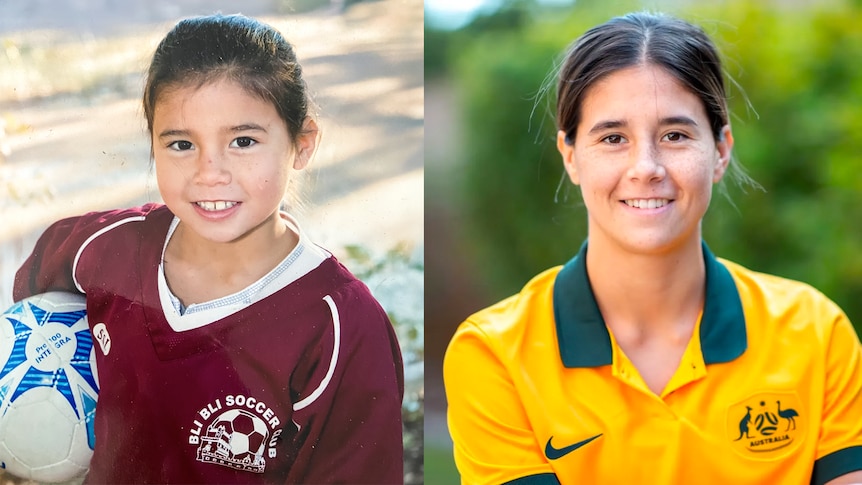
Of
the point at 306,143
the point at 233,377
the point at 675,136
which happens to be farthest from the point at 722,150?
the point at 233,377

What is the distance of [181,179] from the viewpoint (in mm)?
1835

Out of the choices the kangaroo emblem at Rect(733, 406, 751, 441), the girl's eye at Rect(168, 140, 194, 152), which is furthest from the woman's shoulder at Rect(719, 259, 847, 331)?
the girl's eye at Rect(168, 140, 194, 152)

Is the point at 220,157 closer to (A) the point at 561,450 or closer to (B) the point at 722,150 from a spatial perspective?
(A) the point at 561,450

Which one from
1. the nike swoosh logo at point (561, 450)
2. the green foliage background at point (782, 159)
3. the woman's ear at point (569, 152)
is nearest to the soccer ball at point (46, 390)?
the nike swoosh logo at point (561, 450)

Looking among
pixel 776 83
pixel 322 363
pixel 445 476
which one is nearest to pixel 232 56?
pixel 322 363

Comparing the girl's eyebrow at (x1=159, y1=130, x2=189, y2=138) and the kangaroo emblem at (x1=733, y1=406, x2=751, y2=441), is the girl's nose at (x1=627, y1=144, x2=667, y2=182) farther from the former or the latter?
the girl's eyebrow at (x1=159, y1=130, x2=189, y2=138)

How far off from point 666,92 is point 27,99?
1.32 m

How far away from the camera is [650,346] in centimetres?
200

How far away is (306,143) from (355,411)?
56 centimetres

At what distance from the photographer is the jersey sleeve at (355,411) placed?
6.07 feet

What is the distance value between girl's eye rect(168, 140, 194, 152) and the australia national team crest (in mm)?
1239

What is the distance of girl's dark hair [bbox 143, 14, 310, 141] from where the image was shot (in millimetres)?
1822

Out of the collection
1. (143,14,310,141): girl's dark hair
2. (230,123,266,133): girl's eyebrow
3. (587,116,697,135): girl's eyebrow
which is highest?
(143,14,310,141): girl's dark hair

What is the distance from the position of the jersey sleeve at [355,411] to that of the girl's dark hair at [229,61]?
1.30 ft
